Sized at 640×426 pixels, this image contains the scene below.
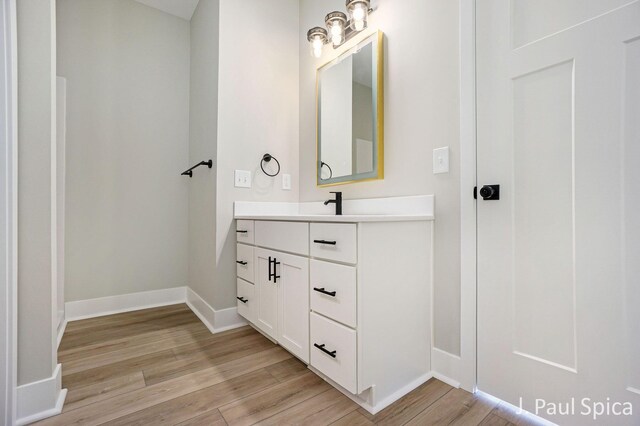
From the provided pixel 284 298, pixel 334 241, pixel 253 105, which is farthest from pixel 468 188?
pixel 253 105

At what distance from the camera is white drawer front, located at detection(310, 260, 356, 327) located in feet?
3.59

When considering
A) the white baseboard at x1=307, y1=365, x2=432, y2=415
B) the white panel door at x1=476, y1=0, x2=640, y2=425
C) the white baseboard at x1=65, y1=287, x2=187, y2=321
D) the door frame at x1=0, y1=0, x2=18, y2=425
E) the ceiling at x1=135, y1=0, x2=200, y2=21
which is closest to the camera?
the white panel door at x1=476, y1=0, x2=640, y2=425

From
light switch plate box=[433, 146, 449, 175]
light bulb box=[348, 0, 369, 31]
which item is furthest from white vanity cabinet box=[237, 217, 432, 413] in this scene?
light bulb box=[348, 0, 369, 31]

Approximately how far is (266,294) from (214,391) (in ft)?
1.73

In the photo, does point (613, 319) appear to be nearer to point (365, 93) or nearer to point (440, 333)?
point (440, 333)

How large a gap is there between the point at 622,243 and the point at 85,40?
3393 mm

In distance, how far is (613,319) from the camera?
92 centimetres

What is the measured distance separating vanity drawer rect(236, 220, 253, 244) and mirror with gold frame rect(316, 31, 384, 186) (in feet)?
1.96

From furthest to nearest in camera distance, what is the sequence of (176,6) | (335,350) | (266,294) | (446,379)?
(176,6) < (266,294) < (446,379) < (335,350)

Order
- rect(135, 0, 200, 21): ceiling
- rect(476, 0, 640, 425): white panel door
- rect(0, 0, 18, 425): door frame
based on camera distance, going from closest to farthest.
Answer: rect(476, 0, 640, 425): white panel door, rect(0, 0, 18, 425): door frame, rect(135, 0, 200, 21): ceiling

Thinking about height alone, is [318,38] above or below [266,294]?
above

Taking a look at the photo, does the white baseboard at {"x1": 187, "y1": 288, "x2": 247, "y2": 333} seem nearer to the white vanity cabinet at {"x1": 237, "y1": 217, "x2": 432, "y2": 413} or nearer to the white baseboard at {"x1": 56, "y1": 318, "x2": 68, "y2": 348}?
the white vanity cabinet at {"x1": 237, "y1": 217, "x2": 432, "y2": 413}

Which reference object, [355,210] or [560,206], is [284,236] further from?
[560,206]

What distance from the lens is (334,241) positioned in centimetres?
116
